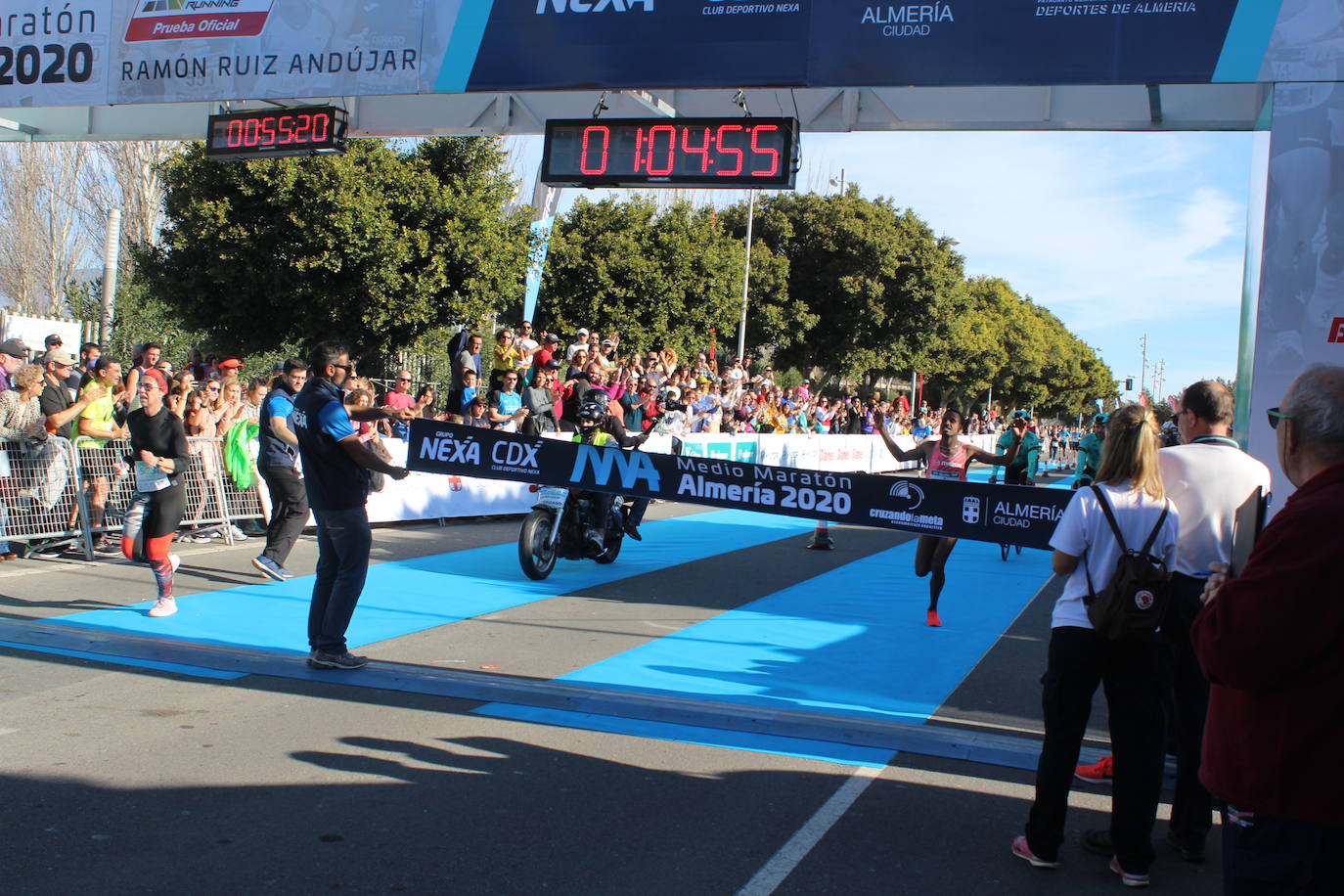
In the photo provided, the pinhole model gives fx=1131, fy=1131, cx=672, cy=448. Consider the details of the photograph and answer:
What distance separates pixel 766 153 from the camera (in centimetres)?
961

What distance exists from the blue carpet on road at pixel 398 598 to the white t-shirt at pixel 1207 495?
550 cm

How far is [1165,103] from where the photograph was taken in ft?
32.8

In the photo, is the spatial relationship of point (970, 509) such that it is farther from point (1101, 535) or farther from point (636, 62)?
point (636, 62)

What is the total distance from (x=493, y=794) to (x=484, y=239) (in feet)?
60.7

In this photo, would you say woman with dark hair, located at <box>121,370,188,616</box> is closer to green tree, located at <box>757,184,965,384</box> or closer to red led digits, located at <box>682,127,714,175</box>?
red led digits, located at <box>682,127,714,175</box>

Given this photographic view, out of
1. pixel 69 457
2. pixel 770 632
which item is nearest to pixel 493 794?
pixel 770 632

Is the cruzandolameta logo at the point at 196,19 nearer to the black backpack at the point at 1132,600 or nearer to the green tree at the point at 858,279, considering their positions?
the black backpack at the point at 1132,600

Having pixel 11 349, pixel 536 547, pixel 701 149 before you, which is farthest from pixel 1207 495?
pixel 11 349

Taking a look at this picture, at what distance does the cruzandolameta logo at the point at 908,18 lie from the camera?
9.26 meters

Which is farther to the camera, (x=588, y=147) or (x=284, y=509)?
(x=284, y=509)

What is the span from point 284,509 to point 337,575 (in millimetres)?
3662

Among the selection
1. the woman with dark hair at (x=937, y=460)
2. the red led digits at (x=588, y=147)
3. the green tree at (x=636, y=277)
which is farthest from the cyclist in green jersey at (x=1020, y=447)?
→ the green tree at (x=636, y=277)

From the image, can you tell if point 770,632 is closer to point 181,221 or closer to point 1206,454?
point 1206,454

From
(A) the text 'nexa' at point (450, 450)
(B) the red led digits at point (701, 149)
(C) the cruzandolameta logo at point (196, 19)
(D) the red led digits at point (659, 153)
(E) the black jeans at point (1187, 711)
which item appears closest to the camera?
(E) the black jeans at point (1187, 711)
